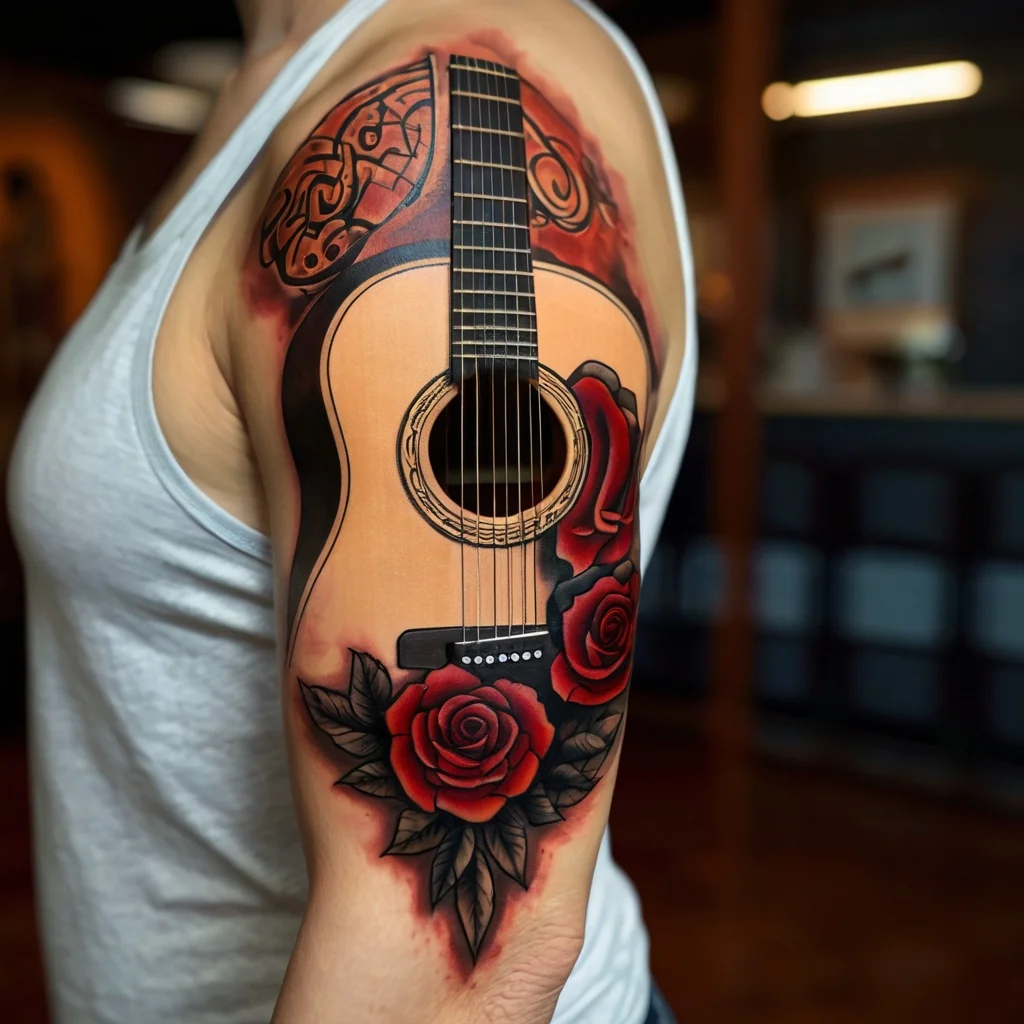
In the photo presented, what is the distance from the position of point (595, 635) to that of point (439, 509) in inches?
3.7

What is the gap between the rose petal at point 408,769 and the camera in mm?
465

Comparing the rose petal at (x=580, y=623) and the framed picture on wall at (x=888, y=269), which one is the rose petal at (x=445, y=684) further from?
the framed picture on wall at (x=888, y=269)

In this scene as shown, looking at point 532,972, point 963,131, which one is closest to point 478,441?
point 532,972

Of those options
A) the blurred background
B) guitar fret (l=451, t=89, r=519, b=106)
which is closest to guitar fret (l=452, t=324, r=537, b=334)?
guitar fret (l=451, t=89, r=519, b=106)

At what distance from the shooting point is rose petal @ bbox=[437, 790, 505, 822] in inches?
18.5

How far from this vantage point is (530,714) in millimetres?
474

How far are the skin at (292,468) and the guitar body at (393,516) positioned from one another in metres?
0.03

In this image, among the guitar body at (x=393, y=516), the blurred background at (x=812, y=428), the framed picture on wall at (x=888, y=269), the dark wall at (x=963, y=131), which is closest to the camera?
the guitar body at (x=393, y=516)

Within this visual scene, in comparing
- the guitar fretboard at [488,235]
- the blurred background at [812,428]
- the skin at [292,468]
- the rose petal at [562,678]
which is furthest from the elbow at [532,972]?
the blurred background at [812,428]

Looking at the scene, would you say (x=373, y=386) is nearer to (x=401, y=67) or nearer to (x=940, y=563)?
(x=401, y=67)

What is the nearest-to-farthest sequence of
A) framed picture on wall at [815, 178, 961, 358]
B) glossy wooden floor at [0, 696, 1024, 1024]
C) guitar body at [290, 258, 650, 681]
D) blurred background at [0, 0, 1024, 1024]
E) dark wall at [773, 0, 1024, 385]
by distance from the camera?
guitar body at [290, 258, 650, 681], glossy wooden floor at [0, 696, 1024, 1024], blurred background at [0, 0, 1024, 1024], dark wall at [773, 0, 1024, 385], framed picture on wall at [815, 178, 961, 358]

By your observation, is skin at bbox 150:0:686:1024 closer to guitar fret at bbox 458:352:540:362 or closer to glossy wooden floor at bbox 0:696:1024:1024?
guitar fret at bbox 458:352:540:362

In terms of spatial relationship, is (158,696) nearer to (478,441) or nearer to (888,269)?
(478,441)

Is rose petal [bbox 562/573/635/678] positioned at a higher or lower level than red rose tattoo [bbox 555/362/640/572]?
lower
